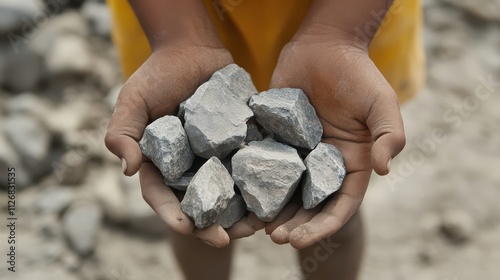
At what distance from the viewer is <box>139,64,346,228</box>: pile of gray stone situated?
1.56m

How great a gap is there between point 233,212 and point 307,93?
0.36 metres

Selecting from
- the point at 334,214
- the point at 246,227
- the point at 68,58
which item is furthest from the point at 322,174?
the point at 68,58

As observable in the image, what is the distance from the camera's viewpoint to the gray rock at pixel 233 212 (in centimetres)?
158

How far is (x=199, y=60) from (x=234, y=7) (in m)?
0.18

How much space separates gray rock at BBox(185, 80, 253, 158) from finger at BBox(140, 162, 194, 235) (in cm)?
13

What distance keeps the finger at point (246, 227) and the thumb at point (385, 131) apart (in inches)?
12.7

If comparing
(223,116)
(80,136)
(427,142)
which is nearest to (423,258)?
(427,142)

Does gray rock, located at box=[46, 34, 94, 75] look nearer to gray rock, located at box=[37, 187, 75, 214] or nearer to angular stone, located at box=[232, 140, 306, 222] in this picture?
gray rock, located at box=[37, 187, 75, 214]

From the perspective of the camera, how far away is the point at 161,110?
1.70 metres

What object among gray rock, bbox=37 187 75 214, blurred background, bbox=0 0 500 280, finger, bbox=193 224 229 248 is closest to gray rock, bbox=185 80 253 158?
finger, bbox=193 224 229 248

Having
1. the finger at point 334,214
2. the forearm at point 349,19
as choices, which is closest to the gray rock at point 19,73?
the forearm at point 349,19

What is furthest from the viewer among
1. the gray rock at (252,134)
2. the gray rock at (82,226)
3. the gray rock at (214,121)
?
the gray rock at (82,226)

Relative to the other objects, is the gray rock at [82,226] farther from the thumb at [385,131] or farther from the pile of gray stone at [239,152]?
the thumb at [385,131]

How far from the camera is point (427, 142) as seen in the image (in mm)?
2779
